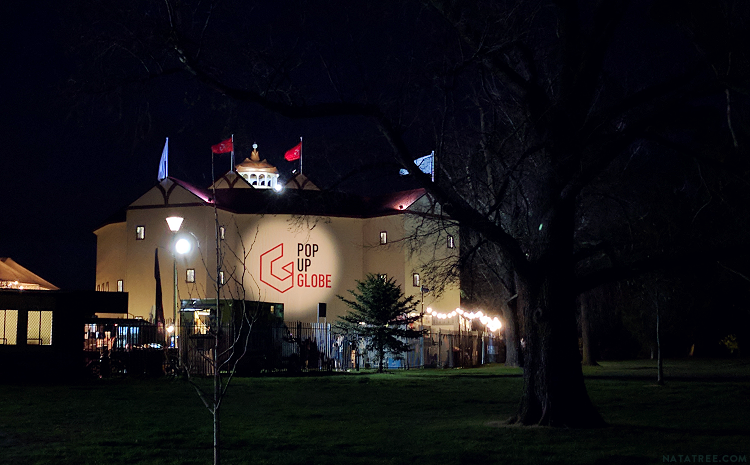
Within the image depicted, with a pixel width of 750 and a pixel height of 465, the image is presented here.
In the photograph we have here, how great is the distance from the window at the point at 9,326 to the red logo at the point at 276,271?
30.0m

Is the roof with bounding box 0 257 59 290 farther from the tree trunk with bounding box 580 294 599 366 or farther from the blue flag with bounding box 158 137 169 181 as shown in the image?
the tree trunk with bounding box 580 294 599 366

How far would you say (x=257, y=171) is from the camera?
81062mm

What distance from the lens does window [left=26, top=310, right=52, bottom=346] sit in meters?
29.2

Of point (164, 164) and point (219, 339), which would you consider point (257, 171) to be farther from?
point (219, 339)

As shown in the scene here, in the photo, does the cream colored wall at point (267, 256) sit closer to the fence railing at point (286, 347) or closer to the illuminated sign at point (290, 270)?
the illuminated sign at point (290, 270)

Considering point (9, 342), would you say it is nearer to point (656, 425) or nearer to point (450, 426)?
point (450, 426)

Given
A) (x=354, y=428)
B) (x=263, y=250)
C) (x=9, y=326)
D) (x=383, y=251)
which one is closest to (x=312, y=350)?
(x=9, y=326)

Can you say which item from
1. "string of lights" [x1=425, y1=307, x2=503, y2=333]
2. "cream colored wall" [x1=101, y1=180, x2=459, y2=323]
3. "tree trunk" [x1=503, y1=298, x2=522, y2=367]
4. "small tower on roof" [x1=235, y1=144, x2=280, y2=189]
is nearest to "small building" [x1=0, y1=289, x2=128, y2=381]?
"tree trunk" [x1=503, y1=298, x2=522, y2=367]

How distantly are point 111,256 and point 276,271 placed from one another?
13722mm

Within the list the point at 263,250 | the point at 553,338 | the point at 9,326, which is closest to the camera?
the point at 553,338

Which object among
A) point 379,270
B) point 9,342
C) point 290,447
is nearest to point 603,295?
point 379,270

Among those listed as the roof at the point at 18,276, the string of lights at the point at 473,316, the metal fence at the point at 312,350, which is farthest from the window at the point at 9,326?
the string of lights at the point at 473,316

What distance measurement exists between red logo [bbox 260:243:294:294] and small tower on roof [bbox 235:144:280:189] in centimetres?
2046

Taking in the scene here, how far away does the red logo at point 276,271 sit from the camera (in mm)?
59750
